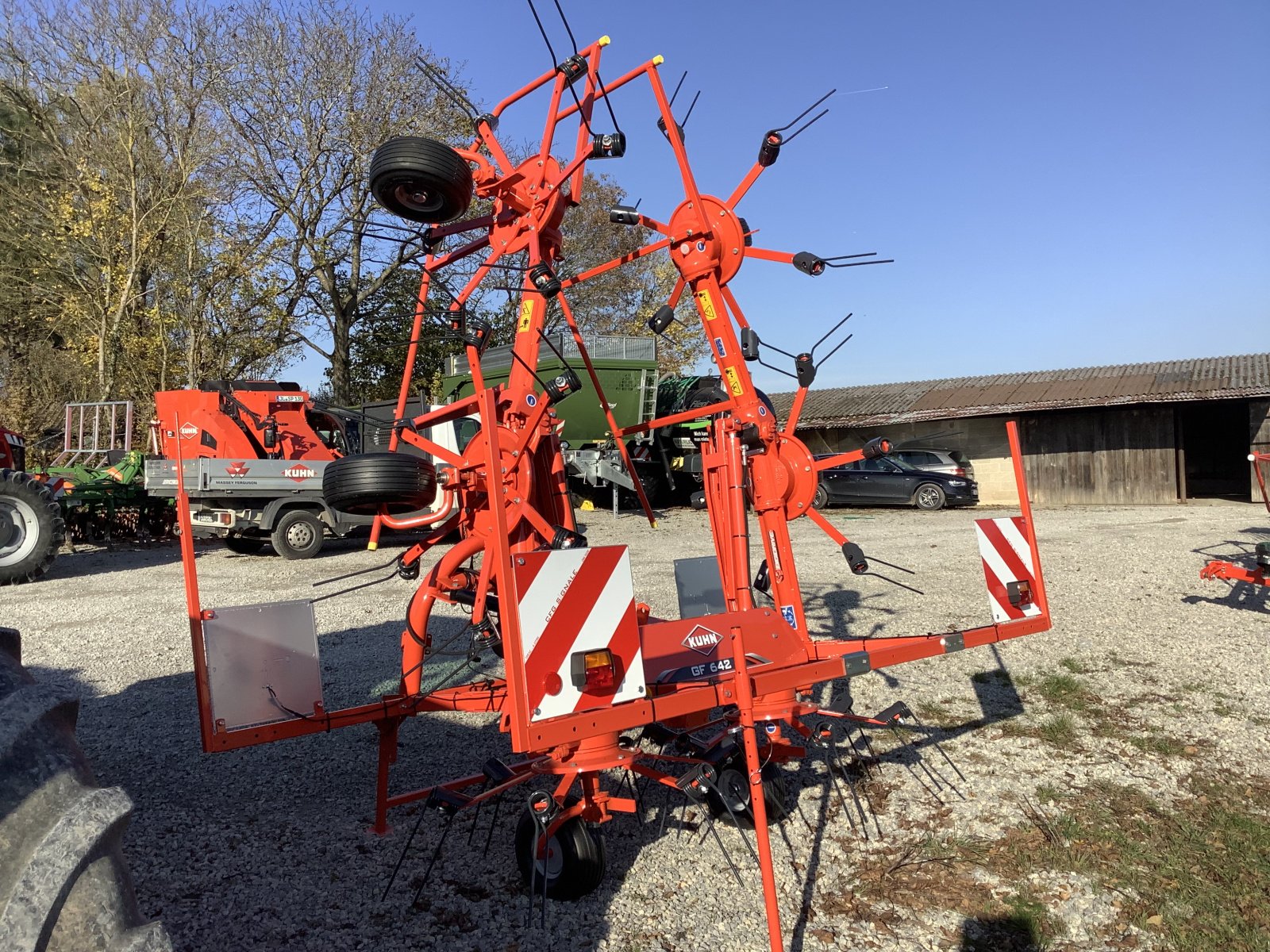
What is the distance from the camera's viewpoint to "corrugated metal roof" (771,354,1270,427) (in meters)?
21.1

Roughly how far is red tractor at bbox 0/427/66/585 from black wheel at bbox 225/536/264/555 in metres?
3.35

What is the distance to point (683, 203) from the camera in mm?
4684

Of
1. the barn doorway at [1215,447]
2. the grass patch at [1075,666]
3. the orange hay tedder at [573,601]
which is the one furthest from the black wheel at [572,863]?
the barn doorway at [1215,447]

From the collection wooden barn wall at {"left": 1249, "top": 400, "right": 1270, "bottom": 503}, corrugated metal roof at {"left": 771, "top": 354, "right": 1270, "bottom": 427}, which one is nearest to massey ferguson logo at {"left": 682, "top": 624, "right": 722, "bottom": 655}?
corrugated metal roof at {"left": 771, "top": 354, "right": 1270, "bottom": 427}

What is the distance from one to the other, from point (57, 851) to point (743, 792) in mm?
2916

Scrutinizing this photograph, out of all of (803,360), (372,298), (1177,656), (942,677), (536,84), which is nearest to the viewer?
(803,360)

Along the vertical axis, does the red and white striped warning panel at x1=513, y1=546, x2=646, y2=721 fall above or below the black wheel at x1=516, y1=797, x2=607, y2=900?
above

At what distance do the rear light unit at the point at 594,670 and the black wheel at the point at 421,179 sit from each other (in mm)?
2434

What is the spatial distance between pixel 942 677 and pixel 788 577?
2234 millimetres

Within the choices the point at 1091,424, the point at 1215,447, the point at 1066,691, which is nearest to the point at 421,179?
the point at 1066,691

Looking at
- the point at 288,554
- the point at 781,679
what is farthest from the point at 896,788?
the point at 288,554

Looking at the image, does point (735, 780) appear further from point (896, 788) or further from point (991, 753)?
point (991, 753)

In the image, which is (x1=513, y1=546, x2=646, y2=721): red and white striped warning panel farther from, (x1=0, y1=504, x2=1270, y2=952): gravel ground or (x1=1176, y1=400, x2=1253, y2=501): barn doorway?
(x1=1176, y1=400, x2=1253, y2=501): barn doorway

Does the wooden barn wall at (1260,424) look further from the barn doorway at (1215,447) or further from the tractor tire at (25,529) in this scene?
the tractor tire at (25,529)
